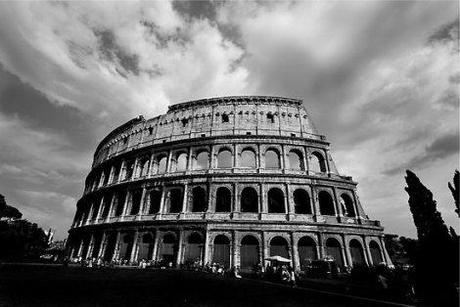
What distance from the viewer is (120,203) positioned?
28047 millimetres

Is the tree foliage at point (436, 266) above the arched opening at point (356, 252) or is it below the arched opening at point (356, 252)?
below

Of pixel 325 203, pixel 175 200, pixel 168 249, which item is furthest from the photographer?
pixel 175 200

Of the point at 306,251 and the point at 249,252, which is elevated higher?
the point at 306,251

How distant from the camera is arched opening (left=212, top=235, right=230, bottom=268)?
21.2m

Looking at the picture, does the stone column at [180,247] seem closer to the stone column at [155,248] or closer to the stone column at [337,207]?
the stone column at [155,248]

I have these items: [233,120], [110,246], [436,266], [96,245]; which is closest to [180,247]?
[110,246]

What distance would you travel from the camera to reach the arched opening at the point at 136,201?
26.3m

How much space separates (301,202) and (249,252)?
6.64 meters

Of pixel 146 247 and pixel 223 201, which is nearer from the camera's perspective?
pixel 146 247

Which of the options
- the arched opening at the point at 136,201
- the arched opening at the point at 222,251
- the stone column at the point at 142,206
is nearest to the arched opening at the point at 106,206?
the arched opening at the point at 136,201

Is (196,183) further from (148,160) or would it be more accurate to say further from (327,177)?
(327,177)

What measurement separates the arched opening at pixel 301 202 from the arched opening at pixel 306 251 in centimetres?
271

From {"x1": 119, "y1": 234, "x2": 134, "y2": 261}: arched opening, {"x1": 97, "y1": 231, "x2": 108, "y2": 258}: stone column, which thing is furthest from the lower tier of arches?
{"x1": 97, "y1": 231, "x2": 108, "y2": 258}: stone column

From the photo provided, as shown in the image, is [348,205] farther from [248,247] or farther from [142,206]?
[142,206]
